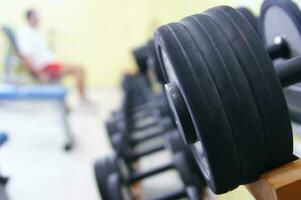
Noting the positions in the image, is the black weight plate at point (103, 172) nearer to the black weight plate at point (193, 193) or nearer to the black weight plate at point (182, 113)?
the black weight plate at point (193, 193)

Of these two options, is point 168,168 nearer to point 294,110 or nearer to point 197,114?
point 294,110

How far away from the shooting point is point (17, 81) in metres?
3.61

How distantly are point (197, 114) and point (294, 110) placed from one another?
441mm

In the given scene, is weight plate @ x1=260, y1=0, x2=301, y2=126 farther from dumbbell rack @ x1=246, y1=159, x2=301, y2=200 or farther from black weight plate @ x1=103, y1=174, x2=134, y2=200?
black weight plate @ x1=103, y1=174, x2=134, y2=200

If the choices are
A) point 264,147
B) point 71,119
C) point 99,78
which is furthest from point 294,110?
point 99,78

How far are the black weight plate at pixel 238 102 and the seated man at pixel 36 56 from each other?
3253mm

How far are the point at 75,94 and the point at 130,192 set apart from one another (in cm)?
302

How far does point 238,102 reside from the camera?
0.51 m

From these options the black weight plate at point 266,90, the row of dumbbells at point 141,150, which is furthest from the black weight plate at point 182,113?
the row of dumbbells at point 141,150

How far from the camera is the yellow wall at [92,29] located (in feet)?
14.2

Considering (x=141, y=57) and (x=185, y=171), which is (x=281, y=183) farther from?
(x=141, y=57)

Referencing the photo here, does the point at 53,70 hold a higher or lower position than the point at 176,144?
higher

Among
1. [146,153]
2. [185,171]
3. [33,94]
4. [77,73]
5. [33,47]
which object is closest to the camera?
[185,171]

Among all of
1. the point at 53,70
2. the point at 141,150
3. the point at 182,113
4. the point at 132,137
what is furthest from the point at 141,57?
the point at 53,70
